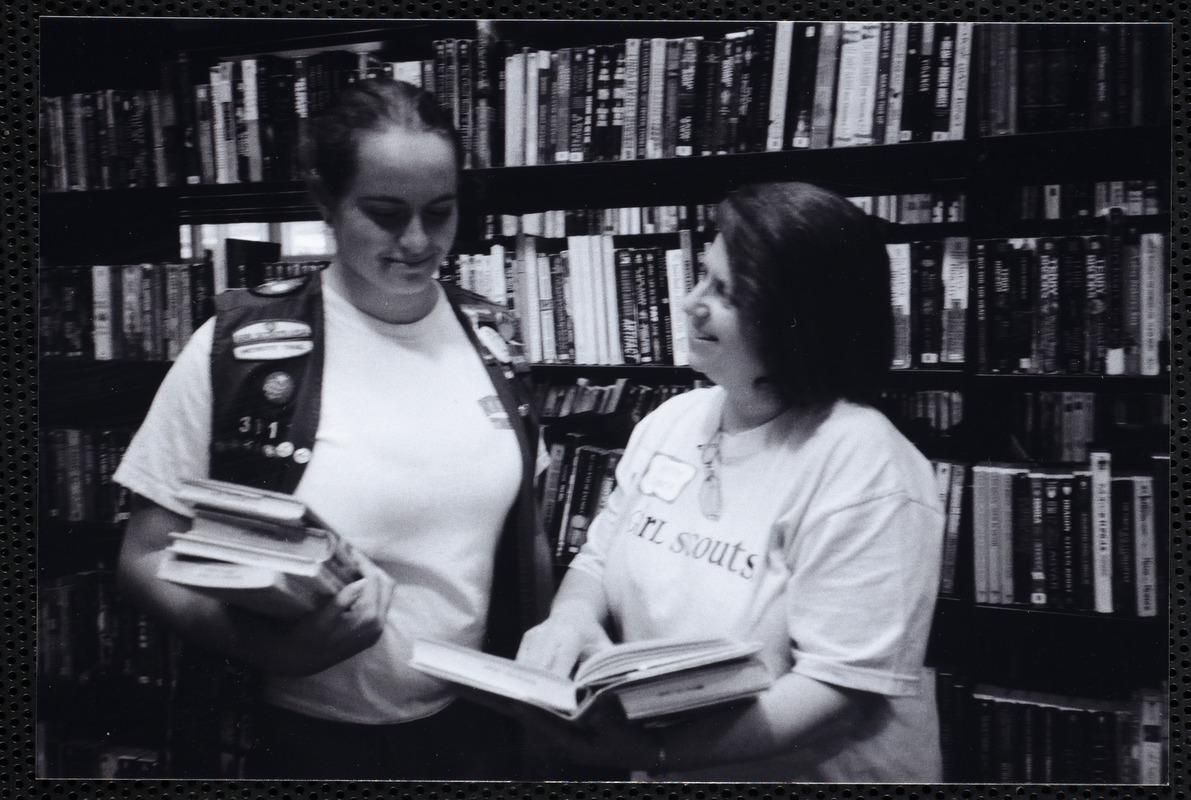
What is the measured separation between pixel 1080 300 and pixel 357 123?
127cm

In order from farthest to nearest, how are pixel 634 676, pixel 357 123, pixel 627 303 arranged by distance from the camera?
1. pixel 627 303
2. pixel 357 123
3. pixel 634 676


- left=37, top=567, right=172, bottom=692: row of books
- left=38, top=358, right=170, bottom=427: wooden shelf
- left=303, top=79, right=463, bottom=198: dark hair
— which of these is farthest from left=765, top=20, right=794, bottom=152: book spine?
left=37, top=567, right=172, bottom=692: row of books

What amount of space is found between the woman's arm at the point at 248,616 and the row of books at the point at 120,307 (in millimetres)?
291

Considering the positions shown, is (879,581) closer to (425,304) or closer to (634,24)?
(425,304)

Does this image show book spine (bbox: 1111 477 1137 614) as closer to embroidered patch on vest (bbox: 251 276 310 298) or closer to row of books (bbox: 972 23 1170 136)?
row of books (bbox: 972 23 1170 136)

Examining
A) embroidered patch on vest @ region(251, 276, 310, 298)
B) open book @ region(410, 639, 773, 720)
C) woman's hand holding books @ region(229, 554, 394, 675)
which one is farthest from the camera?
embroidered patch on vest @ region(251, 276, 310, 298)

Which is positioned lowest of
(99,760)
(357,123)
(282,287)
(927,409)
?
(99,760)

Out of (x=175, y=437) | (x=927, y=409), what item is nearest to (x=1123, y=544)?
(x=927, y=409)

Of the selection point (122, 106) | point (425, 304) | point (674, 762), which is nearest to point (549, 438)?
point (425, 304)

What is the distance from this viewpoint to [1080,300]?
1597mm

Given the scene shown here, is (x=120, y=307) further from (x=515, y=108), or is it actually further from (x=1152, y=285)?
(x=1152, y=285)

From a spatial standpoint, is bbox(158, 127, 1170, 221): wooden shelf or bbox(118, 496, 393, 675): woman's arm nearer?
bbox(118, 496, 393, 675): woman's arm

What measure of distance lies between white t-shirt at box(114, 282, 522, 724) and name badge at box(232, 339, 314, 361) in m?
0.04

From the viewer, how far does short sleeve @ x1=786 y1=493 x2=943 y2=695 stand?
4.55 ft
